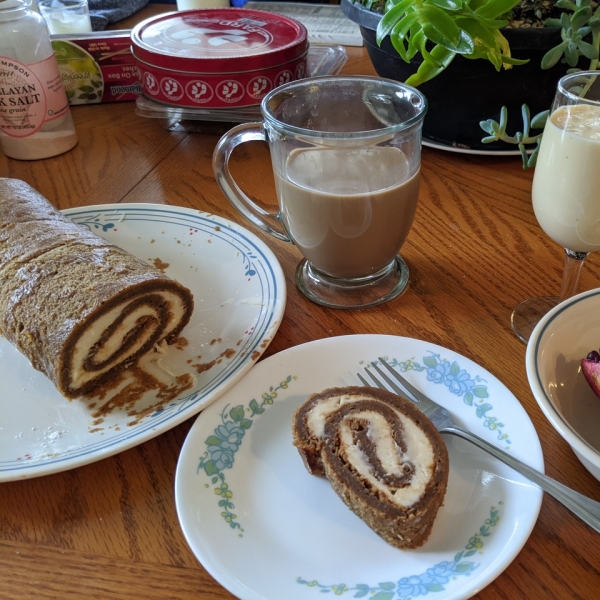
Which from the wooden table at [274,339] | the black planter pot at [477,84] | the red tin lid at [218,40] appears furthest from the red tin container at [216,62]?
the black planter pot at [477,84]

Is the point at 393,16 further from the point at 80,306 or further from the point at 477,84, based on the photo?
the point at 80,306

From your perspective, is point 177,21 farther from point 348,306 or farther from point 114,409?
point 114,409

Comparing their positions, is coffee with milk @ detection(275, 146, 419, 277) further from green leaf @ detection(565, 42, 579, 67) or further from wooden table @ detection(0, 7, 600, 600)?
green leaf @ detection(565, 42, 579, 67)

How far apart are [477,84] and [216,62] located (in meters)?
0.56

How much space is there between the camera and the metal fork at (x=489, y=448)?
21.7 inches

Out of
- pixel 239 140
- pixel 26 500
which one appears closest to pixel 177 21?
pixel 239 140

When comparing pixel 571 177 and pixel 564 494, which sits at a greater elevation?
pixel 571 177

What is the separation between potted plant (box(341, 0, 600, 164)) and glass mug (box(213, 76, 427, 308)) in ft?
0.30

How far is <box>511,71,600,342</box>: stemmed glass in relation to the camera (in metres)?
0.69

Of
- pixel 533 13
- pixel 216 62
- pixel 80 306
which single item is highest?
pixel 533 13

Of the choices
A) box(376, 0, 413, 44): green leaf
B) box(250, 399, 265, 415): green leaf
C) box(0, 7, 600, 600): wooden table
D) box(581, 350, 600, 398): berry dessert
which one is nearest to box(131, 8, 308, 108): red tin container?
box(0, 7, 600, 600): wooden table

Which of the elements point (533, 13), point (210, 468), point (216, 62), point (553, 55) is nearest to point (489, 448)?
point (210, 468)

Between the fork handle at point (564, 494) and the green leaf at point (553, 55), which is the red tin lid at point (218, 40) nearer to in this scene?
the green leaf at point (553, 55)

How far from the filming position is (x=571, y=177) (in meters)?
0.71
